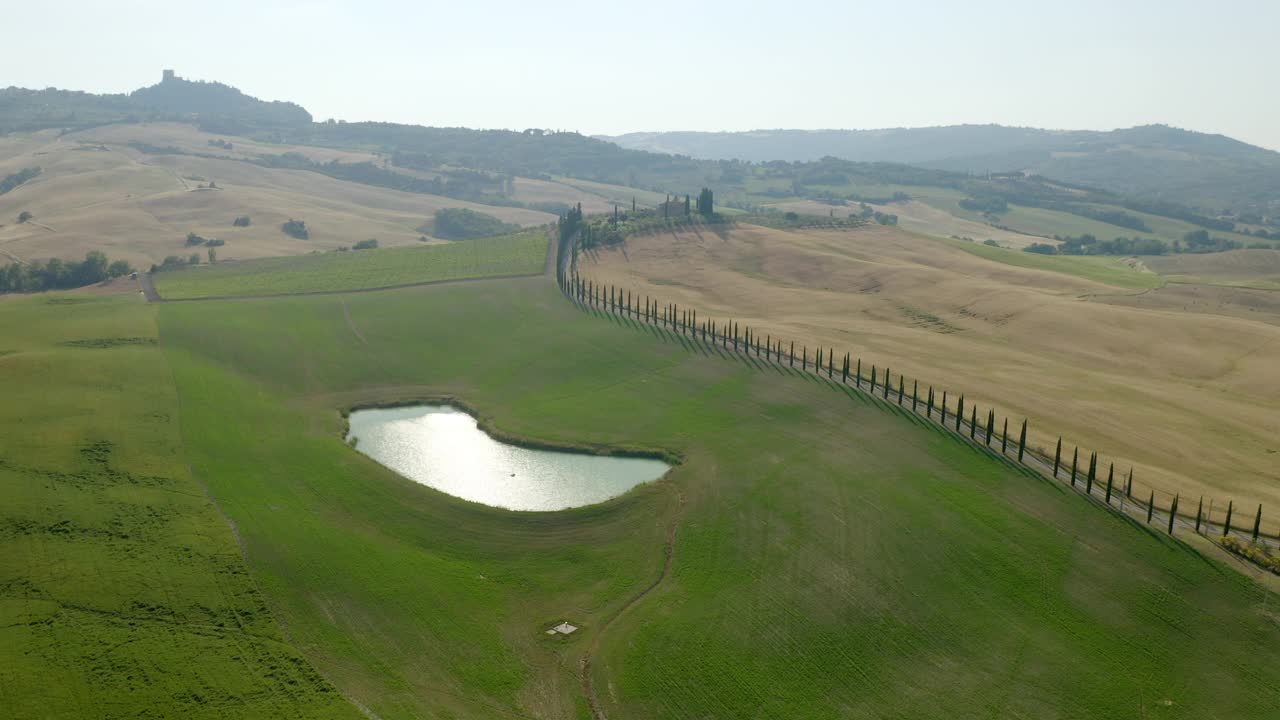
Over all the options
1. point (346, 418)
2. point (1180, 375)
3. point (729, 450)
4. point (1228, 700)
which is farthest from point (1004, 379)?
point (346, 418)

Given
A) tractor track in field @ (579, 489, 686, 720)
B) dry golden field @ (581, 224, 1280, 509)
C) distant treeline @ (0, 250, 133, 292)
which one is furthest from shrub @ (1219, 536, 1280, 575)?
distant treeline @ (0, 250, 133, 292)

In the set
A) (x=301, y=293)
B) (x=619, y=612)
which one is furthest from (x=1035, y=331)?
(x=301, y=293)

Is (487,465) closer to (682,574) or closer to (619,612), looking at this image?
(682,574)

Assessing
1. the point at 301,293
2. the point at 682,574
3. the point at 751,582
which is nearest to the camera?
the point at 751,582

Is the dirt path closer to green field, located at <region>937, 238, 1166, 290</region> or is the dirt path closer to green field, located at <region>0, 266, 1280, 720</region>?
green field, located at <region>0, 266, 1280, 720</region>

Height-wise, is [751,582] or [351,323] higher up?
[351,323]

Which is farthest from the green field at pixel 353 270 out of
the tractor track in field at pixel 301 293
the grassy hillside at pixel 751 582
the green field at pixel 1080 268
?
the green field at pixel 1080 268

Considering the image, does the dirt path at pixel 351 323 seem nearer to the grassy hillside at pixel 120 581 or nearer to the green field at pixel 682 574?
the green field at pixel 682 574
